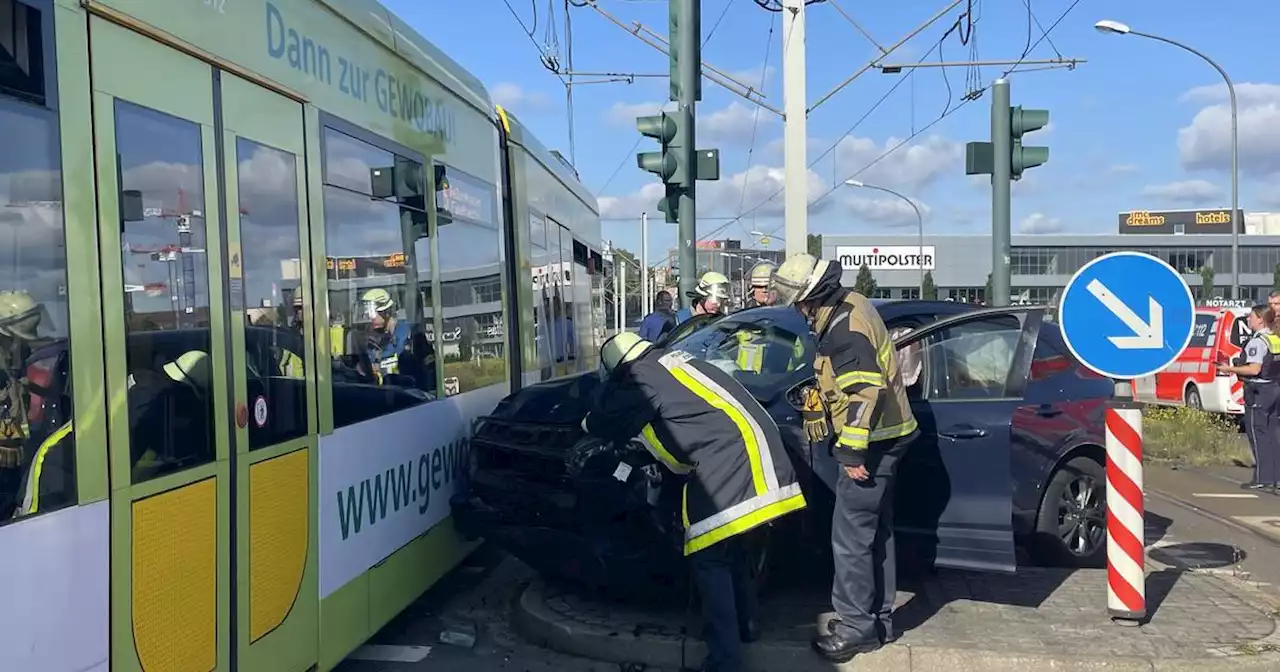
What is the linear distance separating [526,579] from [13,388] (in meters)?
5.02

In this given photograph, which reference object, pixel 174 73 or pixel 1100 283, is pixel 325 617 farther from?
pixel 1100 283

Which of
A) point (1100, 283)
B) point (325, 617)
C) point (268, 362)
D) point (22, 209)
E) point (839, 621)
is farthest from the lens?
point (1100, 283)

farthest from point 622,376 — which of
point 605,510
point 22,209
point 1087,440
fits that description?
point 1087,440

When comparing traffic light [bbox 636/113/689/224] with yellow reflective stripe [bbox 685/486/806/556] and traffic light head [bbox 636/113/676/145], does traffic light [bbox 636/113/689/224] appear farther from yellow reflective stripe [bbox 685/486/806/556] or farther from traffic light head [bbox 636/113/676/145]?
yellow reflective stripe [bbox 685/486/806/556]

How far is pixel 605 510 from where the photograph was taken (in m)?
5.73

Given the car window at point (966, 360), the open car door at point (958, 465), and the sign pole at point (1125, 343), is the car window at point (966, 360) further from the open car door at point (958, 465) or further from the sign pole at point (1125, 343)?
the sign pole at point (1125, 343)

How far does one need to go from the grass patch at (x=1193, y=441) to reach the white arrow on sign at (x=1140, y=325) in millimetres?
7072

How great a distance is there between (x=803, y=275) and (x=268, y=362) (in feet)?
8.51

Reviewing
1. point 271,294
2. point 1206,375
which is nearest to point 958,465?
point 271,294

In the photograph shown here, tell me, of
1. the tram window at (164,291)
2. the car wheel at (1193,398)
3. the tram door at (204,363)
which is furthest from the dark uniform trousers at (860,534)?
the car wheel at (1193,398)

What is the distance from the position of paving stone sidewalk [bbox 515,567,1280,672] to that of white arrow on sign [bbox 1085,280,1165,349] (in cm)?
156

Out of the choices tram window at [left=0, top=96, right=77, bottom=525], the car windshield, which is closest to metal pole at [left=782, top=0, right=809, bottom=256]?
the car windshield

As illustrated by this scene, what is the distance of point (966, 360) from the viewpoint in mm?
6672

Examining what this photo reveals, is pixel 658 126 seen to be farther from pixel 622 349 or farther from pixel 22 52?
pixel 22 52
